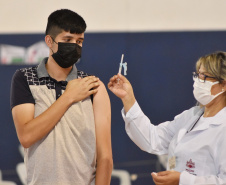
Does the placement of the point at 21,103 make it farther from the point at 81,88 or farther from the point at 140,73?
the point at 140,73

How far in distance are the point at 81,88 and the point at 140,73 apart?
181 cm

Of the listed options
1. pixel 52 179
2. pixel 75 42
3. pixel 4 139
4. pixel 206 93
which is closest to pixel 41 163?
pixel 52 179

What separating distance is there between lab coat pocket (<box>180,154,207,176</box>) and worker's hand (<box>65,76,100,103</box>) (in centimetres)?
54

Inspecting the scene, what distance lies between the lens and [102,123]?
2055 millimetres

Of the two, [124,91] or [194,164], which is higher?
[124,91]

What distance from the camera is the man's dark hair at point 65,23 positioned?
2107mm

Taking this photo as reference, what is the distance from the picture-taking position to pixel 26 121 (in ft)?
6.50

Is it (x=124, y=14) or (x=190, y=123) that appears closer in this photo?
(x=190, y=123)

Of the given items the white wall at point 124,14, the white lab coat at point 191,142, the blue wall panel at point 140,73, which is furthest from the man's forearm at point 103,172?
the white wall at point 124,14

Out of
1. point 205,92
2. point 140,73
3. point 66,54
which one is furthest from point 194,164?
point 140,73

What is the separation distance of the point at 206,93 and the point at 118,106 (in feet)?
5.82

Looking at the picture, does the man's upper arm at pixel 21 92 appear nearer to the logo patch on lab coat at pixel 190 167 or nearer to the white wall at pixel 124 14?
the logo patch on lab coat at pixel 190 167

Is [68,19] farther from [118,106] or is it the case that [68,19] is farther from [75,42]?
[118,106]

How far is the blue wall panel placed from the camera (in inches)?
142
